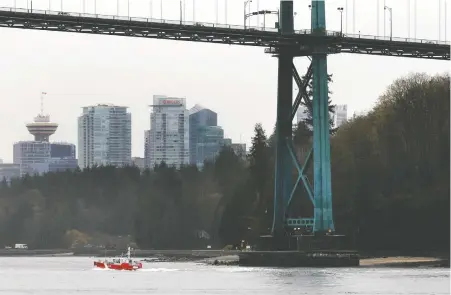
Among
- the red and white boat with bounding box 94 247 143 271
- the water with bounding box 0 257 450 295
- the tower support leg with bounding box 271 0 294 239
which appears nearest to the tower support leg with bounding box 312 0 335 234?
the tower support leg with bounding box 271 0 294 239

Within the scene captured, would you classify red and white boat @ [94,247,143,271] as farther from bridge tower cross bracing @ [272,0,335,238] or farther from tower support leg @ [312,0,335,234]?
tower support leg @ [312,0,335,234]

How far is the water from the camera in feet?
373

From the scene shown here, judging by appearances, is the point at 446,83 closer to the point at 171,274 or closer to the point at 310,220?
the point at 310,220

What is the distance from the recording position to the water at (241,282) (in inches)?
4478

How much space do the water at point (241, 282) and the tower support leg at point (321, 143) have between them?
7008mm

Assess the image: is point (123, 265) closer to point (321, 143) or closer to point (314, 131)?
point (314, 131)

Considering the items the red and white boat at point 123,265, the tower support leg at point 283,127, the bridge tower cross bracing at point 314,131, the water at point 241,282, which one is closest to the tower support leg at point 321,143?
the bridge tower cross bracing at point 314,131

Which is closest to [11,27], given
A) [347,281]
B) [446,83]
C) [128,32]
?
[128,32]

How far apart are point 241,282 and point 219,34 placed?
2695 cm

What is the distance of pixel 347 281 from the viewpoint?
402 feet

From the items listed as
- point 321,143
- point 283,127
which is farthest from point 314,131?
point 283,127

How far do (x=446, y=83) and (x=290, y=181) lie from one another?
2410cm

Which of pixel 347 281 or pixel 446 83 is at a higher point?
pixel 446 83

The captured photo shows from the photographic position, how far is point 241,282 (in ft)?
407
